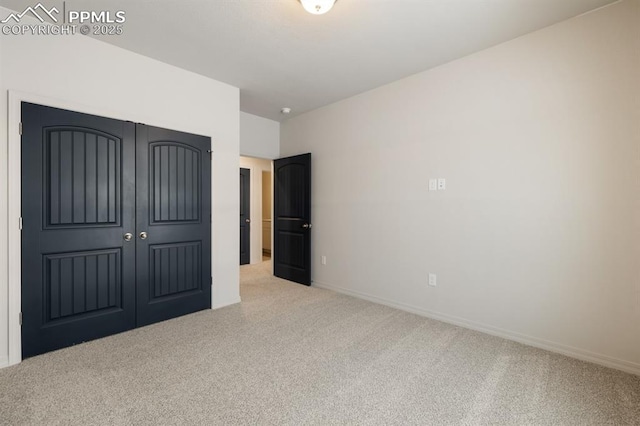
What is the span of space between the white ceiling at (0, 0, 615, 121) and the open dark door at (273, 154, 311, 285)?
4.96ft

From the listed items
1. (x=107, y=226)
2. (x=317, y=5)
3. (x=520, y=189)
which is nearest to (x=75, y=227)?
(x=107, y=226)

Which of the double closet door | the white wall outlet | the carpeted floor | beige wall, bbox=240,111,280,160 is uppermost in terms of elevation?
beige wall, bbox=240,111,280,160

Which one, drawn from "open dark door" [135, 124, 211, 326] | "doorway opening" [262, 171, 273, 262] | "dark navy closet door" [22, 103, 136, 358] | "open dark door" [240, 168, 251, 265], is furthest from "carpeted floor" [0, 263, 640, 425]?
"doorway opening" [262, 171, 273, 262]

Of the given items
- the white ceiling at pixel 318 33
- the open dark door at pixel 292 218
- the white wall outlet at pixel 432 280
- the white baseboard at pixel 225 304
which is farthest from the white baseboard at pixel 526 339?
the white ceiling at pixel 318 33

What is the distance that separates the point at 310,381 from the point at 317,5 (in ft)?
8.54

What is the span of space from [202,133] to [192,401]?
264 cm

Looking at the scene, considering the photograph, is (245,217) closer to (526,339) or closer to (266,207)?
(266,207)

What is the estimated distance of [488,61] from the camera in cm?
276

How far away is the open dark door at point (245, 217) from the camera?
6.15 m

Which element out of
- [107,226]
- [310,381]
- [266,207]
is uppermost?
[266,207]

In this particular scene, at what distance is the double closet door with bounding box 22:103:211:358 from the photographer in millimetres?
2312

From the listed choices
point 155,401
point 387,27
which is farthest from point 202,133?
point 155,401

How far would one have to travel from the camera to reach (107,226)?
8.75 feet

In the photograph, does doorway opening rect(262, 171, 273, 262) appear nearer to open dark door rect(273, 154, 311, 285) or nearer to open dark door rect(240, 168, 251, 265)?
open dark door rect(240, 168, 251, 265)
